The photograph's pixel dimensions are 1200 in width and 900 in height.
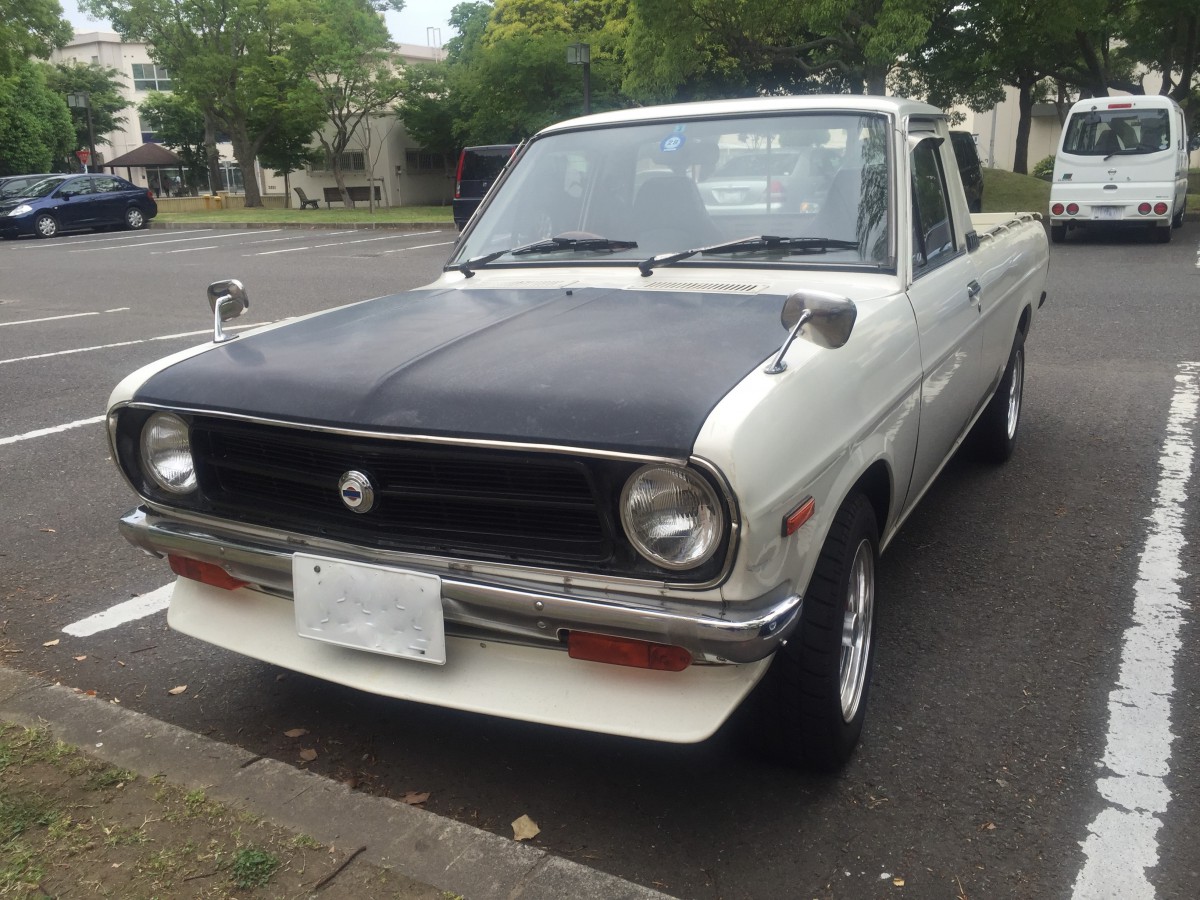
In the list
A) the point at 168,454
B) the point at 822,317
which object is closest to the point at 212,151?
the point at 168,454

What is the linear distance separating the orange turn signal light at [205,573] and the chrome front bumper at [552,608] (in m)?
0.13

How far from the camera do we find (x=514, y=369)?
2.45 meters

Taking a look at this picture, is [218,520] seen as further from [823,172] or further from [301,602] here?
[823,172]

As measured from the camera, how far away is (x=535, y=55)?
3375 cm

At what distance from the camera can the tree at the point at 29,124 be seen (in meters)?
40.8

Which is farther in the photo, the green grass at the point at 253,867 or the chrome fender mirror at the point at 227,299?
the chrome fender mirror at the point at 227,299

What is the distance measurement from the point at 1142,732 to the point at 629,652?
1561 millimetres

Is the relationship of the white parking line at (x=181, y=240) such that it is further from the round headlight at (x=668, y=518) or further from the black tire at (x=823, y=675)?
the round headlight at (x=668, y=518)

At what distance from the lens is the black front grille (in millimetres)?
2250

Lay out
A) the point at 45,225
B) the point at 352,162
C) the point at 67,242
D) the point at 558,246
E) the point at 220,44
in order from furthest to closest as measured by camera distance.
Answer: the point at 352,162 → the point at 220,44 → the point at 45,225 → the point at 67,242 → the point at 558,246

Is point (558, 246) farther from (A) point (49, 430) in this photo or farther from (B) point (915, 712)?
(A) point (49, 430)

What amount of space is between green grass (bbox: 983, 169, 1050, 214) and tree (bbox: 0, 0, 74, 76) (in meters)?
26.2

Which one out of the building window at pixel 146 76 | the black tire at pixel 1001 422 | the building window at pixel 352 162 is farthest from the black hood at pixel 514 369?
the building window at pixel 146 76

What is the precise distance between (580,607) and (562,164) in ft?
7.31
